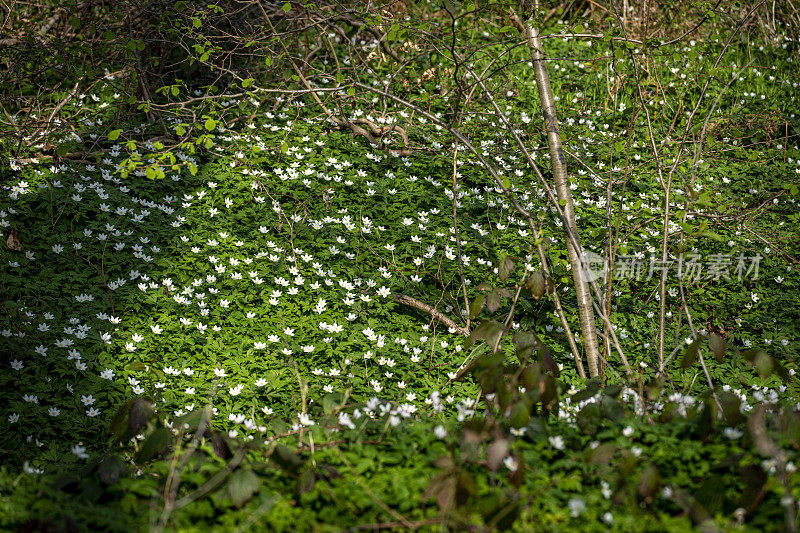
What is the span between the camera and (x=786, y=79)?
7000 millimetres

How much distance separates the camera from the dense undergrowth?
A: 182 cm

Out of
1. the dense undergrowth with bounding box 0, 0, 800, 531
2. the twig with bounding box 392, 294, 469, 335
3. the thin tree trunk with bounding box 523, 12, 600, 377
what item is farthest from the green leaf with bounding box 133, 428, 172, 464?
the thin tree trunk with bounding box 523, 12, 600, 377

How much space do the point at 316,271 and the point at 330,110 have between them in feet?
8.18

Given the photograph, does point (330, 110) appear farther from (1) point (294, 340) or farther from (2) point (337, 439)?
(2) point (337, 439)

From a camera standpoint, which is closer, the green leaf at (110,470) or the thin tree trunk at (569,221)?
the green leaf at (110,470)

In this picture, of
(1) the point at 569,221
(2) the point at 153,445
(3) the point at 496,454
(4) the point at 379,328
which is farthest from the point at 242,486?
(1) the point at 569,221

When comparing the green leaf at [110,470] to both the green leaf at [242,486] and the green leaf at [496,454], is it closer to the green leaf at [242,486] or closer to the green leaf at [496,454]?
the green leaf at [242,486]

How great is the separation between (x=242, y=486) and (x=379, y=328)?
6.54 ft

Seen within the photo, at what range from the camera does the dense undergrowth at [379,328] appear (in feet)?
5.98

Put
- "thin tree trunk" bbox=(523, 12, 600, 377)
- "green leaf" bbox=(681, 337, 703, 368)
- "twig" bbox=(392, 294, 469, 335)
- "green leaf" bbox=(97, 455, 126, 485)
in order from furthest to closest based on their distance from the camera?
"twig" bbox=(392, 294, 469, 335) < "thin tree trunk" bbox=(523, 12, 600, 377) < "green leaf" bbox=(681, 337, 703, 368) < "green leaf" bbox=(97, 455, 126, 485)

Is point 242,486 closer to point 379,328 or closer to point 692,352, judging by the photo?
point 692,352

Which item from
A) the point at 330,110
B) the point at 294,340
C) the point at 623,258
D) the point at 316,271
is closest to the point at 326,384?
the point at 294,340

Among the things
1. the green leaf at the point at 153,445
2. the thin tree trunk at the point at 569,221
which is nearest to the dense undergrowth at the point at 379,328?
the green leaf at the point at 153,445

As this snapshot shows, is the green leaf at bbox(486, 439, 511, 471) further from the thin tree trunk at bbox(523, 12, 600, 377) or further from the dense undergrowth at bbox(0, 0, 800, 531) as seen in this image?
the thin tree trunk at bbox(523, 12, 600, 377)
